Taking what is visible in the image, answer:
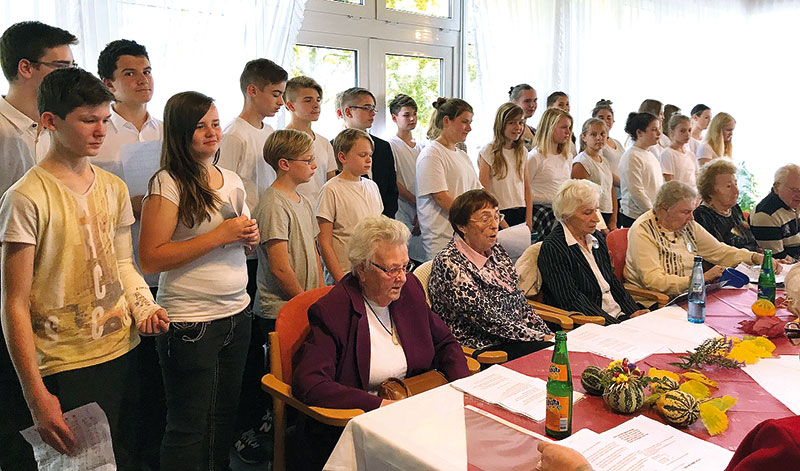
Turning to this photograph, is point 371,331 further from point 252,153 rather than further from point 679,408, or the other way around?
point 252,153

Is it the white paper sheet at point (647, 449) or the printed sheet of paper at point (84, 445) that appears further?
the printed sheet of paper at point (84, 445)

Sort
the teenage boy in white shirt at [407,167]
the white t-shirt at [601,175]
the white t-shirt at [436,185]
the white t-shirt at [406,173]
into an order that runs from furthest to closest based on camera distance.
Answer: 1. the white t-shirt at [601,175]
2. the white t-shirt at [406,173]
3. the teenage boy in white shirt at [407,167]
4. the white t-shirt at [436,185]

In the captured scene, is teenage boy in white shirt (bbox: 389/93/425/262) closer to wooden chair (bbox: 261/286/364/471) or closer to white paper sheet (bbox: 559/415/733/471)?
wooden chair (bbox: 261/286/364/471)

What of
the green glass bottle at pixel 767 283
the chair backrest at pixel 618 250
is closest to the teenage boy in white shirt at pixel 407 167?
the chair backrest at pixel 618 250

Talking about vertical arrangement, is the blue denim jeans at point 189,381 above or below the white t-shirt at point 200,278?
below

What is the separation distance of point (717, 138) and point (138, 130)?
17.6ft

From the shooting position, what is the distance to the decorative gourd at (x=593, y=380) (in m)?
1.67

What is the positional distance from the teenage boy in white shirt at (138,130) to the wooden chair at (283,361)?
2.31ft

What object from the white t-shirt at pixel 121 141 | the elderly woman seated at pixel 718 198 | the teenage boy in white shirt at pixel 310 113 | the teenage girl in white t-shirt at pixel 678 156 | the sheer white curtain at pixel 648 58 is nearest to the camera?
the white t-shirt at pixel 121 141

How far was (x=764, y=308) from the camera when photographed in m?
2.34

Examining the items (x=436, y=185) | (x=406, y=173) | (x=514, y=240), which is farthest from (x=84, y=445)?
(x=406, y=173)

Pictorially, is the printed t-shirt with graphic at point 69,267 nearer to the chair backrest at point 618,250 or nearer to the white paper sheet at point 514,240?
the white paper sheet at point 514,240

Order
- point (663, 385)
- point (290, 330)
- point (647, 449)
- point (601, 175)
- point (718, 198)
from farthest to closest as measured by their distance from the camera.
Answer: point (601, 175), point (718, 198), point (290, 330), point (663, 385), point (647, 449)

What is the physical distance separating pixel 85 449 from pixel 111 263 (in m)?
0.49
